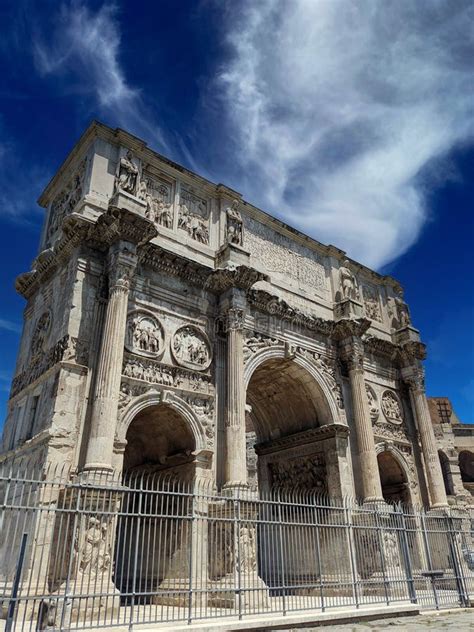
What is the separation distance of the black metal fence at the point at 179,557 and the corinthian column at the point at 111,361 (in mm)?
568

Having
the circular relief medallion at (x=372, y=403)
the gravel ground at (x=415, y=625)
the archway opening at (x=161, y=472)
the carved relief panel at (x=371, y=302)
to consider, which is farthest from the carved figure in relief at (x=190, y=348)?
the carved relief panel at (x=371, y=302)

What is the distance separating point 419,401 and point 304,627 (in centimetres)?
1275

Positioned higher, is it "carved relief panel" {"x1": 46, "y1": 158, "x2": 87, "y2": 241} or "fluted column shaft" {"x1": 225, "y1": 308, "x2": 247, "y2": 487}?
"carved relief panel" {"x1": 46, "y1": 158, "x2": 87, "y2": 241}

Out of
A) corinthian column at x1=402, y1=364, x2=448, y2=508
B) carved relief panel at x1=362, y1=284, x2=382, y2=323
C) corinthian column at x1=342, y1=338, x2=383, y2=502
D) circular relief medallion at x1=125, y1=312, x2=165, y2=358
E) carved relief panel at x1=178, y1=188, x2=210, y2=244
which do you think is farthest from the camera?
carved relief panel at x1=362, y1=284, x2=382, y2=323

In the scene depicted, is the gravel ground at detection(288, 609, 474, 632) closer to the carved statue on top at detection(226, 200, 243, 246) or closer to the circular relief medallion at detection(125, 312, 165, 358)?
the circular relief medallion at detection(125, 312, 165, 358)

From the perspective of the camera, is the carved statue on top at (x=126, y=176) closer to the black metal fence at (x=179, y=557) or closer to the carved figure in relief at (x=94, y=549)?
the black metal fence at (x=179, y=557)

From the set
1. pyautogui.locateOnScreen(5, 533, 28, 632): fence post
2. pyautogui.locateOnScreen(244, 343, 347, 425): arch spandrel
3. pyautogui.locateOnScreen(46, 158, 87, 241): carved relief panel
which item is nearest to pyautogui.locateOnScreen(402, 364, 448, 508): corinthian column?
pyautogui.locateOnScreen(244, 343, 347, 425): arch spandrel

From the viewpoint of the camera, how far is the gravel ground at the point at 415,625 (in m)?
8.30

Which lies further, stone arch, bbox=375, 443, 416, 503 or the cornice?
stone arch, bbox=375, 443, 416, 503

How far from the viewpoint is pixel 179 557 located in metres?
12.1

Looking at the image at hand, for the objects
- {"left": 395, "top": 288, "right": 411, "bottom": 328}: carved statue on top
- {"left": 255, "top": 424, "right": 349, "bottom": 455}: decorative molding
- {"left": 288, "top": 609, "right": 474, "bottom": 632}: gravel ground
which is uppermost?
{"left": 395, "top": 288, "right": 411, "bottom": 328}: carved statue on top

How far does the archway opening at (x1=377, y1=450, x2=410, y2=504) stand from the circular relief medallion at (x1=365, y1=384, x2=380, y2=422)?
1272 millimetres

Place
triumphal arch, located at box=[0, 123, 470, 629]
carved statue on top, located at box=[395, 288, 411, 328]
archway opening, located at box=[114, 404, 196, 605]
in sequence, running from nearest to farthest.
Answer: triumphal arch, located at box=[0, 123, 470, 629] < archway opening, located at box=[114, 404, 196, 605] < carved statue on top, located at box=[395, 288, 411, 328]

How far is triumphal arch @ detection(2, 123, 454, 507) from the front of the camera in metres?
11.9
